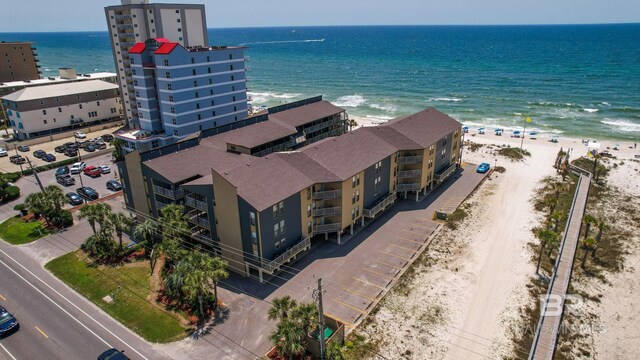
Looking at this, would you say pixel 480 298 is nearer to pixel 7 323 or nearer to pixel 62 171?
pixel 7 323

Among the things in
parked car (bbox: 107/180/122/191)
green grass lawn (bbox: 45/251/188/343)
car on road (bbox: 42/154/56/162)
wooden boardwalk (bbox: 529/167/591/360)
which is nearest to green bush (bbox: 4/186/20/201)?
parked car (bbox: 107/180/122/191)

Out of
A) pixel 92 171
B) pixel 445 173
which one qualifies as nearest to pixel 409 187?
pixel 445 173

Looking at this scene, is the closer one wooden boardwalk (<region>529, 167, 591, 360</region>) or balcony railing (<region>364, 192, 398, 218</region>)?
wooden boardwalk (<region>529, 167, 591, 360</region>)

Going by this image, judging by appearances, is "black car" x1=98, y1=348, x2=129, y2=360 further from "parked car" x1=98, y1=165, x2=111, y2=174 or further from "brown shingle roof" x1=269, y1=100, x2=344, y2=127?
"parked car" x1=98, y1=165, x2=111, y2=174

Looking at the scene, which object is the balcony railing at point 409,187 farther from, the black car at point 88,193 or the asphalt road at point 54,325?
the black car at point 88,193

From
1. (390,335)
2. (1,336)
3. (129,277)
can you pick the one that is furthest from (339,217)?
(1,336)

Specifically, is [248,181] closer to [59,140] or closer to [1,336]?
[1,336]
